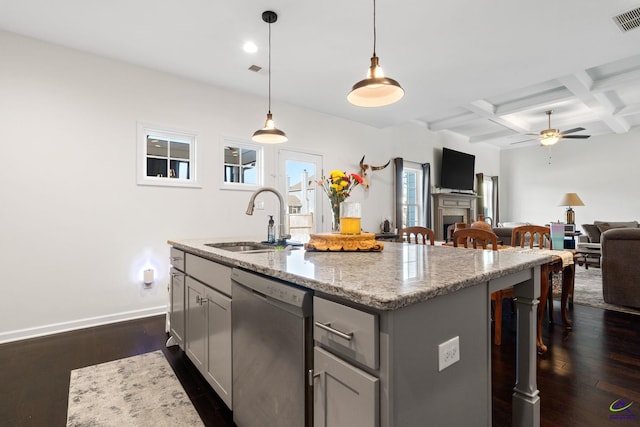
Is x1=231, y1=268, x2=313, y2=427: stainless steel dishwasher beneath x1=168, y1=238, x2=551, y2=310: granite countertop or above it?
beneath

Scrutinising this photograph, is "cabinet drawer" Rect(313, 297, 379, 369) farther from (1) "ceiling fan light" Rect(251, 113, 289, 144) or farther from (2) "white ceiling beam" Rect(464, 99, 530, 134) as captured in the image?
(2) "white ceiling beam" Rect(464, 99, 530, 134)

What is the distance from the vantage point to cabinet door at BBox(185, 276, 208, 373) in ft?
6.20

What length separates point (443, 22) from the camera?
285cm

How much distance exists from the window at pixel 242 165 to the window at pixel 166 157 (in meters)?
0.45

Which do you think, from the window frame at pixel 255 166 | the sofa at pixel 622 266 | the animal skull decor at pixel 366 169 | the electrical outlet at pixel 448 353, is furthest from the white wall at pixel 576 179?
the electrical outlet at pixel 448 353

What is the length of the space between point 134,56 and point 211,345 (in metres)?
3.27

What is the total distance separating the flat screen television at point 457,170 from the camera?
23.7 feet

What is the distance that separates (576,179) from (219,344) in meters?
9.87

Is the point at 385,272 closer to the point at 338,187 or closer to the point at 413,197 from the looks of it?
the point at 338,187

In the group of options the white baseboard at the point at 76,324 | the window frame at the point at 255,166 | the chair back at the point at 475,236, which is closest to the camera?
the chair back at the point at 475,236

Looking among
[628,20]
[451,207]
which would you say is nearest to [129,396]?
[628,20]

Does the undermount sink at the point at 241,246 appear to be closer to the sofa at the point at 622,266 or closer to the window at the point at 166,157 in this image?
the window at the point at 166,157

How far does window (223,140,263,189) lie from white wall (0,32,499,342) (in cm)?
17

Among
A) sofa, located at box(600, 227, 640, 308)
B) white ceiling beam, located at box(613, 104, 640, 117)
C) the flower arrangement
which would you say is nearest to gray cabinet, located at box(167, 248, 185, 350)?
the flower arrangement
